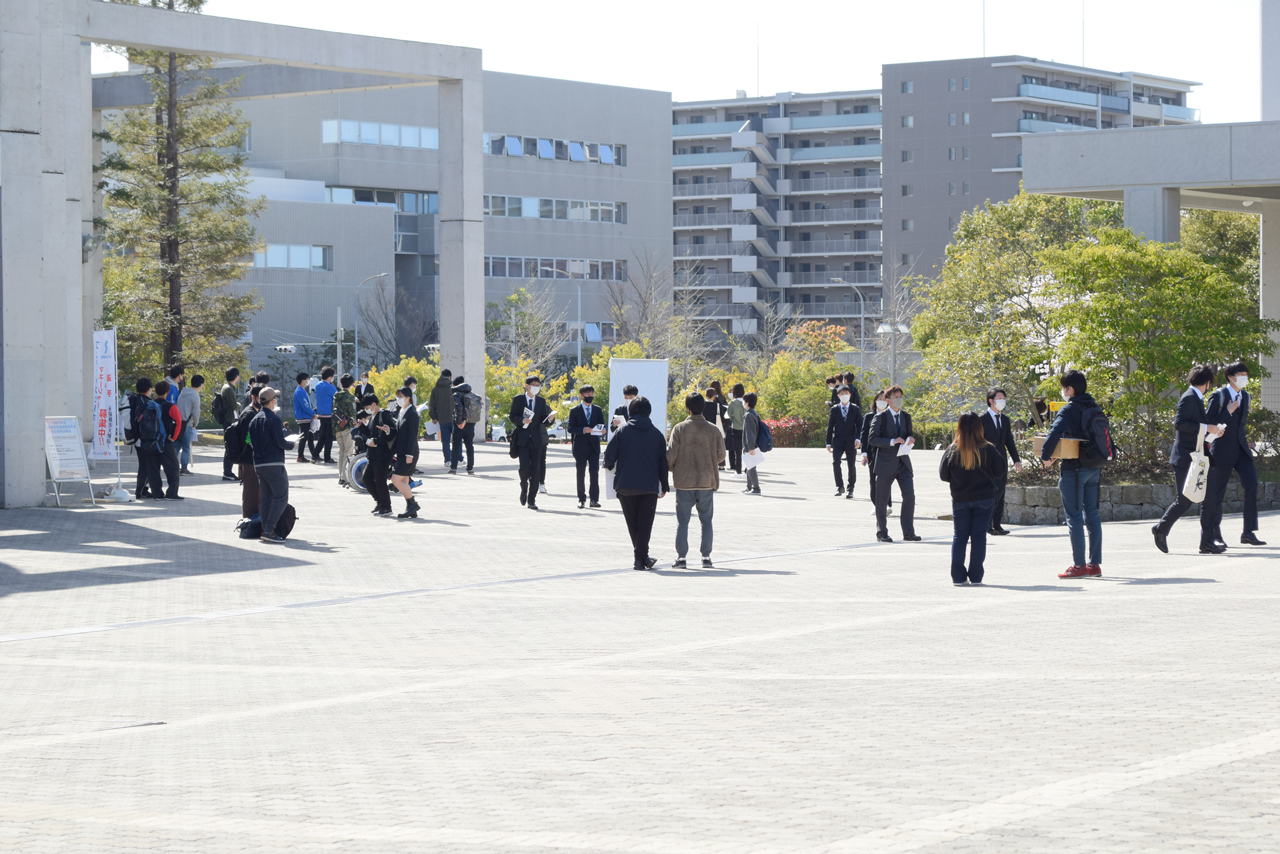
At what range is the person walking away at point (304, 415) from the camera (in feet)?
92.6

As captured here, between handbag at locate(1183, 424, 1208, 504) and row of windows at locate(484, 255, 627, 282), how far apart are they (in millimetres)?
66239

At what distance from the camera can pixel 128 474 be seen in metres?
27.3

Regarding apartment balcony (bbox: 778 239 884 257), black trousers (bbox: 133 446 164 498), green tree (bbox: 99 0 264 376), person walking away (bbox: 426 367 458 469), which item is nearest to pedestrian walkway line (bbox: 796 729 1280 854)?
black trousers (bbox: 133 446 164 498)

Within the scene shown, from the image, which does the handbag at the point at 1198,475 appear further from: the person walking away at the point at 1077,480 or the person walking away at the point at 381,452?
the person walking away at the point at 381,452

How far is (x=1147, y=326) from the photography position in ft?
62.3

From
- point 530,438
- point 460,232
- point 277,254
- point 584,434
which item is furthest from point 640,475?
point 277,254

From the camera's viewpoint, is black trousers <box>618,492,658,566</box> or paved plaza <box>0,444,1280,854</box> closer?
paved plaza <box>0,444,1280,854</box>

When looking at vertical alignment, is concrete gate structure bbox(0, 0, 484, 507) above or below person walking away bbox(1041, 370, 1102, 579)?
above

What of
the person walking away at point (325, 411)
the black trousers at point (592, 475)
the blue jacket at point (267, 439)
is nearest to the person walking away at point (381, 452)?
the black trousers at point (592, 475)

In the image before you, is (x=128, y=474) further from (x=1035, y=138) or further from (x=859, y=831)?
(x=859, y=831)

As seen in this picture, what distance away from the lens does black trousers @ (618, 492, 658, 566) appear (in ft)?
46.5

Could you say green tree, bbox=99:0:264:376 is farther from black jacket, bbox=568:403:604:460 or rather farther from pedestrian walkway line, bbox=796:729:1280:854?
pedestrian walkway line, bbox=796:729:1280:854

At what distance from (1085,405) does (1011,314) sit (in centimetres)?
1122

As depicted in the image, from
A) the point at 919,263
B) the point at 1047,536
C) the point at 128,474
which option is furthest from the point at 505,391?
the point at 919,263
